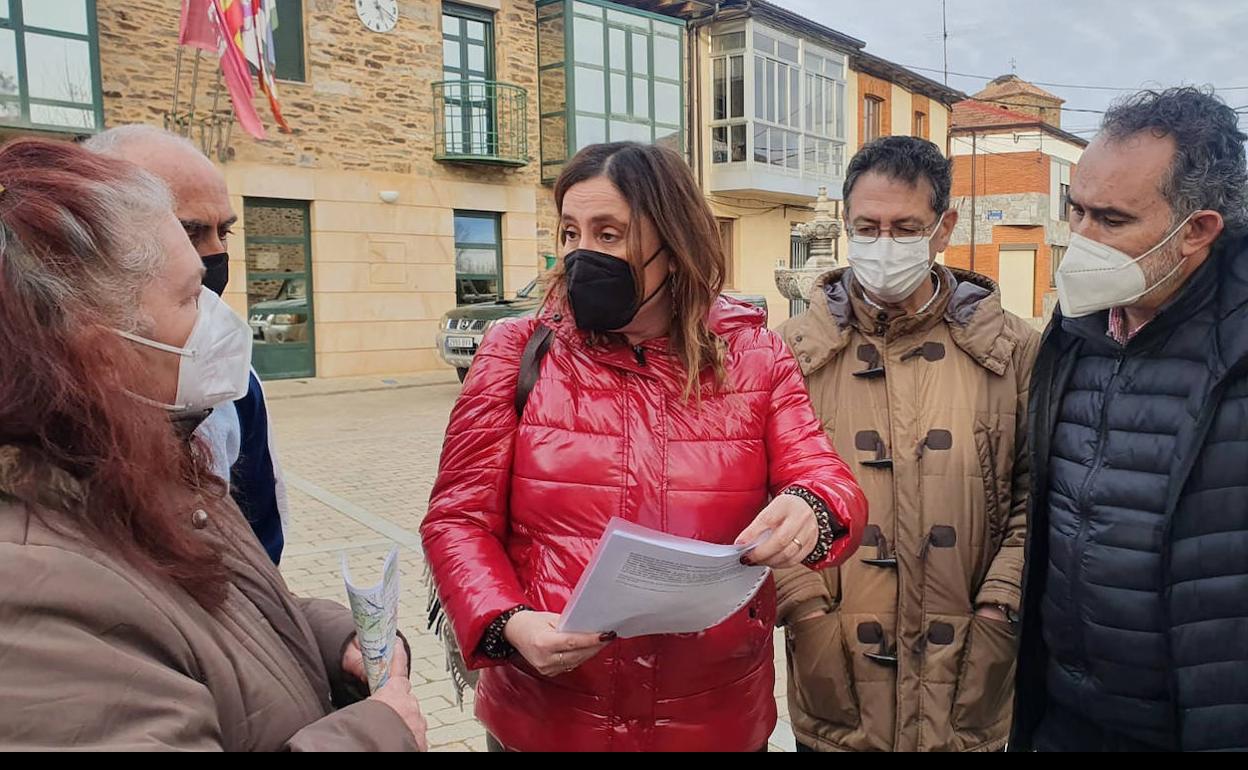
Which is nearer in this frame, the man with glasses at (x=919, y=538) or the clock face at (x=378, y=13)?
the man with glasses at (x=919, y=538)

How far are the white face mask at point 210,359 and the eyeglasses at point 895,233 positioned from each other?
162 cm

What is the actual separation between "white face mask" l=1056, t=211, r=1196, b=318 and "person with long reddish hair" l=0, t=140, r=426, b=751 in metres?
1.64

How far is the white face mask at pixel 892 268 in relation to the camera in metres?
2.32

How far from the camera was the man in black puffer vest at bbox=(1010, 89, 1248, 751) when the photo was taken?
167 cm

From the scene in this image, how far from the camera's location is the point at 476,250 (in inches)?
663

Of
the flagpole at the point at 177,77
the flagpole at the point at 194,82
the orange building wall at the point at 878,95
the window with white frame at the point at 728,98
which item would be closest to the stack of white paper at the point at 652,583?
the flagpole at the point at 177,77

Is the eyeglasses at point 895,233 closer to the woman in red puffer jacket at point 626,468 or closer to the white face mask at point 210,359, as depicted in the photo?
the woman in red puffer jacket at point 626,468

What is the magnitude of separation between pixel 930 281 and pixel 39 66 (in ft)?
44.7

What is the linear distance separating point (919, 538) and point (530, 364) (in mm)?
1046

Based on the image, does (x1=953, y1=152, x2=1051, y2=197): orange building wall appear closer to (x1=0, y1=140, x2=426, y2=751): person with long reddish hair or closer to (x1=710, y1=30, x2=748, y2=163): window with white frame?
(x1=710, y1=30, x2=748, y2=163): window with white frame

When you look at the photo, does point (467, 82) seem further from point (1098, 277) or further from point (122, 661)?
point (122, 661)

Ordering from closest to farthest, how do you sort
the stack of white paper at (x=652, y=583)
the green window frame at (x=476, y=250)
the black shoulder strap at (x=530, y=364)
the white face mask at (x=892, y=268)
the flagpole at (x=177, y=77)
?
the stack of white paper at (x=652, y=583), the black shoulder strap at (x=530, y=364), the white face mask at (x=892, y=268), the flagpole at (x=177, y=77), the green window frame at (x=476, y=250)

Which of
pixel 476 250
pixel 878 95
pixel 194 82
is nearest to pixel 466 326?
pixel 476 250

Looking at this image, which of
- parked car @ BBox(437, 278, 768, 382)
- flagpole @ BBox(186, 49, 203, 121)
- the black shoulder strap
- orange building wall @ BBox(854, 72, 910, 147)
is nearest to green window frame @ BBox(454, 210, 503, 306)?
parked car @ BBox(437, 278, 768, 382)
